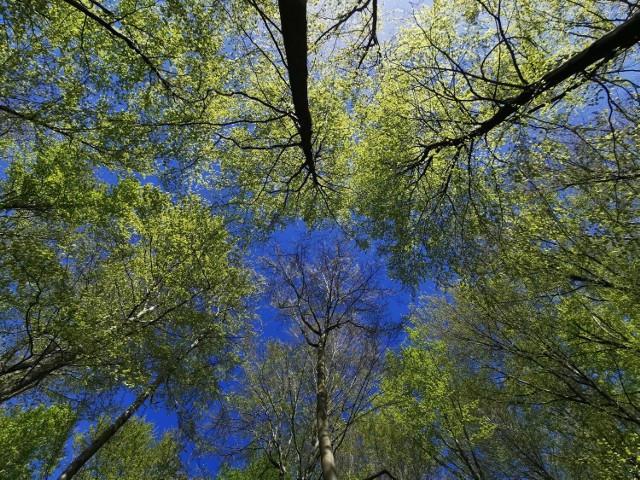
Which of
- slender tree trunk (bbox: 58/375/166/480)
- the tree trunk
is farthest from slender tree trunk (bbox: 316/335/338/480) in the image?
slender tree trunk (bbox: 58/375/166/480)

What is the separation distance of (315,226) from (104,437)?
24.6 ft

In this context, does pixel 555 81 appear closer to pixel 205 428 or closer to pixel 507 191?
pixel 507 191

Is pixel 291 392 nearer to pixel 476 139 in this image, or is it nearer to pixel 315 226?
pixel 315 226

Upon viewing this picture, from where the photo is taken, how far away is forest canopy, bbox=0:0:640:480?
5.41 meters

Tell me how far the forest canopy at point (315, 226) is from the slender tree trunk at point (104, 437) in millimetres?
75

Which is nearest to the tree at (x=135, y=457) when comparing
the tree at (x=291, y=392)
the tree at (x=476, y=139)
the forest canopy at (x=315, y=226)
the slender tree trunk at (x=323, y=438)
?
the forest canopy at (x=315, y=226)

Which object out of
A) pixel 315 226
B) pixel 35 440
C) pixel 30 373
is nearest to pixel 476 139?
pixel 315 226

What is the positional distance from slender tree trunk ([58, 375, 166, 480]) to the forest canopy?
0.07 meters

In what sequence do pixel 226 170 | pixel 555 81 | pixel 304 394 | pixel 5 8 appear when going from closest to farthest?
1. pixel 555 81
2. pixel 5 8
3. pixel 226 170
4. pixel 304 394

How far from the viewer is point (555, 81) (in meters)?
3.79

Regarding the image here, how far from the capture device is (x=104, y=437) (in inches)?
316

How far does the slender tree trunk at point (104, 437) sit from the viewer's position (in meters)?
7.48

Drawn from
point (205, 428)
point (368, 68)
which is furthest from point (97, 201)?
point (205, 428)

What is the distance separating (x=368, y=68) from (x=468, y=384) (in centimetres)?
1069
